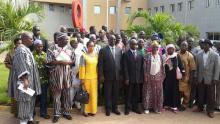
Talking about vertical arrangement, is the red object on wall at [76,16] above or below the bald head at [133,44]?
above

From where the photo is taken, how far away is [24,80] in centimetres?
852

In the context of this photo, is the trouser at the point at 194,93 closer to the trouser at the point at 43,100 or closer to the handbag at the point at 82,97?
the handbag at the point at 82,97

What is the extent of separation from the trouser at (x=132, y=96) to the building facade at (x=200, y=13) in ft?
105

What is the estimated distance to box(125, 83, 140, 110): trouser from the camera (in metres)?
10.5

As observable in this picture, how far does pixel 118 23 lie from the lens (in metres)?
53.0

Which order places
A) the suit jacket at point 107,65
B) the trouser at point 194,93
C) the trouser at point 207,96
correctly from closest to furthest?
the suit jacket at point 107,65, the trouser at point 207,96, the trouser at point 194,93

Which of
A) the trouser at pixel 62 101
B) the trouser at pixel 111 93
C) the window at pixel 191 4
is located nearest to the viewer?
the trouser at pixel 62 101

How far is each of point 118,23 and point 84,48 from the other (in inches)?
1680

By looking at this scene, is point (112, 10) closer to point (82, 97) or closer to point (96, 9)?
point (96, 9)

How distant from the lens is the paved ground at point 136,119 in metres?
9.75

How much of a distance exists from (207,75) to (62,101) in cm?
359

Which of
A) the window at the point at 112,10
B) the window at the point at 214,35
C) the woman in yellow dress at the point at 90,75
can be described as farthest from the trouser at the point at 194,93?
the window at the point at 112,10

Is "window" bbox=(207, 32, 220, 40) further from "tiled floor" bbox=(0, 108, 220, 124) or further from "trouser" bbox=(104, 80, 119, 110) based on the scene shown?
"trouser" bbox=(104, 80, 119, 110)

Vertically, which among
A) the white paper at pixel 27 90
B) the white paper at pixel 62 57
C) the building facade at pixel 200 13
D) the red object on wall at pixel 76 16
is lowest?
the white paper at pixel 27 90
